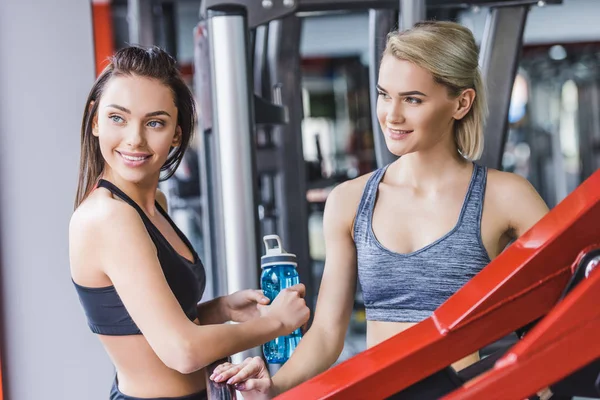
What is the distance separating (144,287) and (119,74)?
38cm

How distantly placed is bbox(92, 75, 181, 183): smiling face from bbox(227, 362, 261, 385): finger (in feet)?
1.20

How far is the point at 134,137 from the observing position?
1244mm

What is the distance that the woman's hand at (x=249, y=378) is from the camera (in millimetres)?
1177

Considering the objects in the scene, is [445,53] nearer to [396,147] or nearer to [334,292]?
[396,147]

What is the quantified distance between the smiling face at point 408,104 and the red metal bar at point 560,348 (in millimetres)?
550

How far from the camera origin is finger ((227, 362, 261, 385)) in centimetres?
119

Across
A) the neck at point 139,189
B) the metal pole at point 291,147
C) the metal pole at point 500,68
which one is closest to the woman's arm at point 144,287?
the neck at point 139,189

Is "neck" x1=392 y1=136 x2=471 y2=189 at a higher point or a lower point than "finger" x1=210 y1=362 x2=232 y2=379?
higher

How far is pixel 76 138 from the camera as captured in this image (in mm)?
1771

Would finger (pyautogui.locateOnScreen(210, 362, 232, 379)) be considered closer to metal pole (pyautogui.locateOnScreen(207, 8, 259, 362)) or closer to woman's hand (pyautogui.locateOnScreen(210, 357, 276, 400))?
woman's hand (pyautogui.locateOnScreen(210, 357, 276, 400))

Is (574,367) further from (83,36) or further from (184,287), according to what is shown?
(83,36)

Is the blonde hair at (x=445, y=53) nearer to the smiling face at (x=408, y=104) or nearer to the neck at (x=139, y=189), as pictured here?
the smiling face at (x=408, y=104)

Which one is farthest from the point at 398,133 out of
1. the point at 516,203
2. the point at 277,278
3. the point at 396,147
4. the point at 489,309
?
the point at 489,309

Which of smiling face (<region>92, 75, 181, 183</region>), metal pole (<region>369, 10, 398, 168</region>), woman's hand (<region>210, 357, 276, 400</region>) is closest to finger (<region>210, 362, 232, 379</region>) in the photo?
woman's hand (<region>210, 357, 276, 400</region>)
